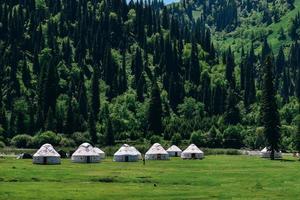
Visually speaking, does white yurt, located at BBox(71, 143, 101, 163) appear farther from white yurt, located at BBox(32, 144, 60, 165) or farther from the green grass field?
the green grass field

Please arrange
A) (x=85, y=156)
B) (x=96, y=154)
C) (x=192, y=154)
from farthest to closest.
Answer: (x=192, y=154) < (x=96, y=154) < (x=85, y=156)

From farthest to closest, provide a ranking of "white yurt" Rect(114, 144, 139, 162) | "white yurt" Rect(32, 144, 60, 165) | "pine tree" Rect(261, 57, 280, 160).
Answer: "pine tree" Rect(261, 57, 280, 160)
"white yurt" Rect(114, 144, 139, 162)
"white yurt" Rect(32, 144, 60, 165)

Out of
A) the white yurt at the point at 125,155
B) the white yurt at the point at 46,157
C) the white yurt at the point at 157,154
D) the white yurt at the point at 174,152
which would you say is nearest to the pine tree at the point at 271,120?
the white yurt at the point at 157,154

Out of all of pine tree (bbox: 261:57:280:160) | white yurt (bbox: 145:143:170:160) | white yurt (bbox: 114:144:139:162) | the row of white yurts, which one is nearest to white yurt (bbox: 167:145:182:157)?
the row of white yurts

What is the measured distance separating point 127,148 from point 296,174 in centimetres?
5523

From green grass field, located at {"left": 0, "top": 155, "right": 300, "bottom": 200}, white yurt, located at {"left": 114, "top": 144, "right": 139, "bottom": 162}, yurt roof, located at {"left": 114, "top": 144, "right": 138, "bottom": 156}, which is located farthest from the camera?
yurt roof, located at {"left": 114, "top": 144, "right": 138, "bottom": 156}

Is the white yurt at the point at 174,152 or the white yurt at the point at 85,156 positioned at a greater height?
the white yurt at the point at 174,152

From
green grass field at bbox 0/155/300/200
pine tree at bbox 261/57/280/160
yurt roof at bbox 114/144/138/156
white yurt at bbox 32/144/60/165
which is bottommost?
green grass field at bbox 0/155/300/200

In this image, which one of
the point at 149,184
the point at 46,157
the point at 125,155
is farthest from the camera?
the point at 125,155

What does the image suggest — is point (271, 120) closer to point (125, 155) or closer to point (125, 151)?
point (125, 151)

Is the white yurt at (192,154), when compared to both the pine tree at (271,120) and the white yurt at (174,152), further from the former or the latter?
the pine tree at (271,120)

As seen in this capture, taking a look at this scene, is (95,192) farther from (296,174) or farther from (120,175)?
(296,174)

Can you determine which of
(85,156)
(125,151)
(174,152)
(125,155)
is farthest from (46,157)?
(174,152)

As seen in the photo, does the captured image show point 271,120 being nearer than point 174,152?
Yes
